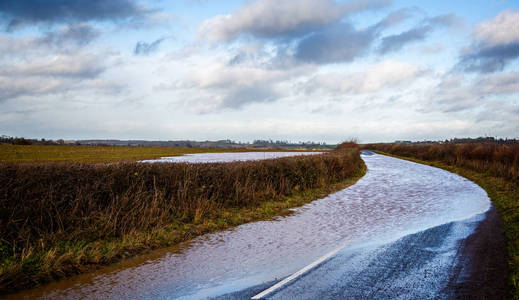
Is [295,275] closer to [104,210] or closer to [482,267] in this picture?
[482,267]

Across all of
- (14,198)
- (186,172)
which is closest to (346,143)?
(186,172)

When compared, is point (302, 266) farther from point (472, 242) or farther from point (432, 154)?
point (432, 154)

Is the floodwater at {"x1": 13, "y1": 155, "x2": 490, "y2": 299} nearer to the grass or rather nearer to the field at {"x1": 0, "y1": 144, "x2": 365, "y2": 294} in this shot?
the field at {"x1": 0, "y1": 144, "x2": 365, "y2": 294}

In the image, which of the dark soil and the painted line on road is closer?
the painted line on road

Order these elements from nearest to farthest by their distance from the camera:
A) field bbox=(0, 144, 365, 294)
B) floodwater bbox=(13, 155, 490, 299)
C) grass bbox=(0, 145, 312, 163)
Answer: floodwater bbox=(13, 155, 490, 299) → field bbox=(0, 144, 365, 294) → grass bbox=(0, 145, 312, 163)

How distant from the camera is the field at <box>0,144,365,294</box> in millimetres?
7543

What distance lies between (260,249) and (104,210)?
183 inches

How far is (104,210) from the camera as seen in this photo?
1001 cm

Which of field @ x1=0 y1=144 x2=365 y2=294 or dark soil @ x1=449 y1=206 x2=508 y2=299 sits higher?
field @ x1=0 y1=144 x2=365 y2=294

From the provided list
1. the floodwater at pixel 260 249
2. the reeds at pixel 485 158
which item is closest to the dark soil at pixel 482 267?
the floodwater at pixel 260 249

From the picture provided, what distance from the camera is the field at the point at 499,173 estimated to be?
30.6ft

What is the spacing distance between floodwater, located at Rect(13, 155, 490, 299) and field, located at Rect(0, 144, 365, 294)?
0.58 meters

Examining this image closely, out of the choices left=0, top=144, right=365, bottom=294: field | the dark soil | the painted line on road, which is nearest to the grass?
left=0, top=144, right=365, bottom=294: field

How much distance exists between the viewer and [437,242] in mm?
9625
